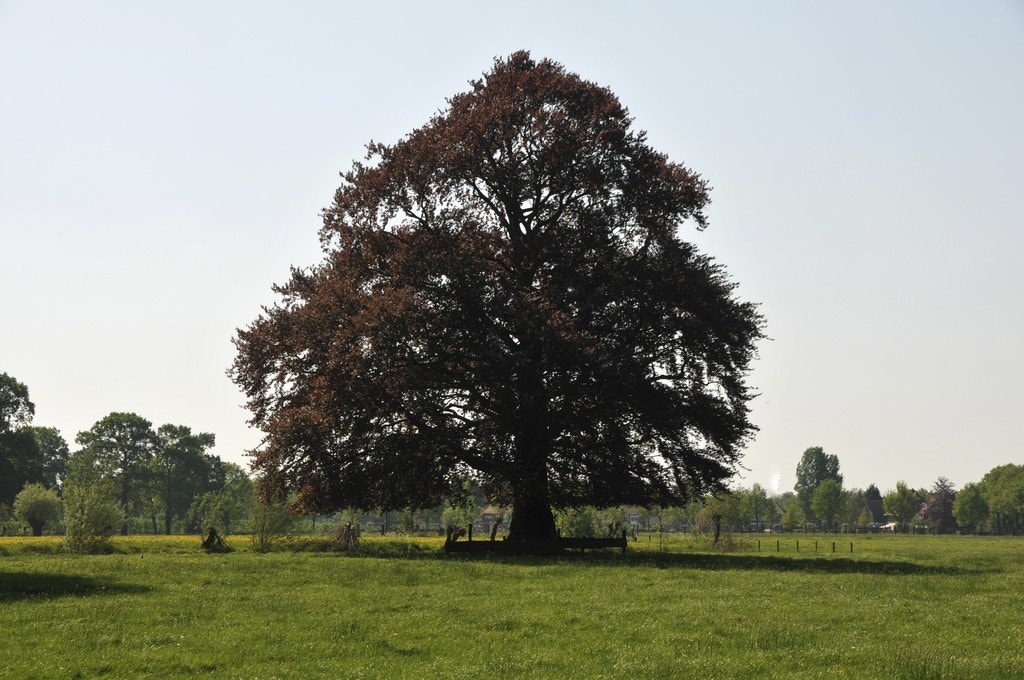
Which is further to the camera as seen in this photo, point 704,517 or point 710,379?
point 704,517

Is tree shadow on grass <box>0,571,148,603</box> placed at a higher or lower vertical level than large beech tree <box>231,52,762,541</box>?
lower

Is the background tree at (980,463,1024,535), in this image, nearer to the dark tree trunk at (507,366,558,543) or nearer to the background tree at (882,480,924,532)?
the background tree at (882,480,924,532)

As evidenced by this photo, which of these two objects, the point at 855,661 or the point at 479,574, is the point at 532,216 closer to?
the point at 479,574

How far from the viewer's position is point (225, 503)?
338 ft

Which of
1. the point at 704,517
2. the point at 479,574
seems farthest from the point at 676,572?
the point at 704,517

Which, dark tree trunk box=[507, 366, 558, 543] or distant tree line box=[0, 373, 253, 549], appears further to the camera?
distant tree line box=[0, 373, 253, 549]

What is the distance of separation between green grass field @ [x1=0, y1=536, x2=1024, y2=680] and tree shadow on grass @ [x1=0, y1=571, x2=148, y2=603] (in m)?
0.08

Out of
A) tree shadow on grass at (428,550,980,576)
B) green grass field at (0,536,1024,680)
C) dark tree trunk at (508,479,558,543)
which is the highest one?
dark tree trunk at (508,479,558,543)

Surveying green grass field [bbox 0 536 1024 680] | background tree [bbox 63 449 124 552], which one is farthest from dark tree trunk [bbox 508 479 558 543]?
background tree [bbox 63 449 124 552]

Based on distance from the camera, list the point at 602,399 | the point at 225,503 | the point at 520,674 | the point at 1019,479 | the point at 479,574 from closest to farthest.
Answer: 1. the point at 520,674
2. the point at 479,574
3. the point at 602,399
4. the point at 225,503
5. the point at 1019,479

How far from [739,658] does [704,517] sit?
71919 millimetres

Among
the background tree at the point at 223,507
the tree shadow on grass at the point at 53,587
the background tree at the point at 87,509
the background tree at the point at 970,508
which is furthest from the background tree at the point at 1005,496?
the tree shadow on grass at the point at 53,587

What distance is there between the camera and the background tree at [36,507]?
315 ft

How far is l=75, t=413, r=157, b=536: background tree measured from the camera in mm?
163000
